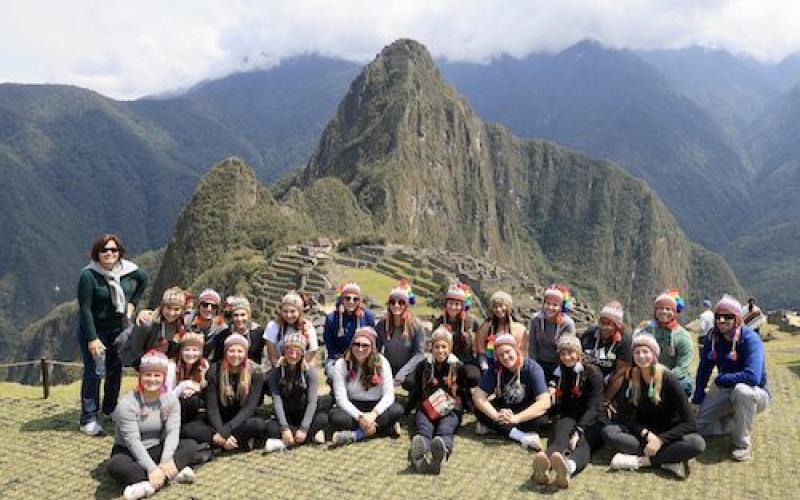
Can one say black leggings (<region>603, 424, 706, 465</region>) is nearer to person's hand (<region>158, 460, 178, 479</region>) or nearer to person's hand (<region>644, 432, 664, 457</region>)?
person's hand (<region>644, 432, 664, 457</region>)

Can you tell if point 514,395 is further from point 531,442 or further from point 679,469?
point 679,469

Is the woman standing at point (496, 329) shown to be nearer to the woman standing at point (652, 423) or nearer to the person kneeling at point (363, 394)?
the person kneeling at point (363, 394)

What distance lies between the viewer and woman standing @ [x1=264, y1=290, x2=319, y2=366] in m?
8.12

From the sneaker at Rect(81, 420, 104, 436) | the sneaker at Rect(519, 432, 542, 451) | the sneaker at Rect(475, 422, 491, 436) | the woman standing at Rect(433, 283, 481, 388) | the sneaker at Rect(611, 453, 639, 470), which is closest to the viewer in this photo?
the sneaker at Rect(611, 453, 639, 470)

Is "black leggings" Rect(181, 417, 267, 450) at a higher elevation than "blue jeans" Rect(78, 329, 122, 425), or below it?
below

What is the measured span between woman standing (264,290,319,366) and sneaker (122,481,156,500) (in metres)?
2.09

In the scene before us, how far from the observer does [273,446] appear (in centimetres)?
745

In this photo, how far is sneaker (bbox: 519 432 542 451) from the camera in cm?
741

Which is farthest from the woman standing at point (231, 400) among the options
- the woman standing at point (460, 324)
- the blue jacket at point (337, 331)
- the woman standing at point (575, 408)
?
the woman standing at point (575, 408)

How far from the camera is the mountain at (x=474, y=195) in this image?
5118 inches

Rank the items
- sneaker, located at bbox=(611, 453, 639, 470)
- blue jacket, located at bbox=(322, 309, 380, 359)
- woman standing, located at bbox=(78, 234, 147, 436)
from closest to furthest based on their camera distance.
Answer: sneaker, located at bbox=(611, 453, 639, 470) → woman standing, located at bbox=(78, 234, 147, 436) → blue jacket, located at bbox=(322, 309, 380, 359)

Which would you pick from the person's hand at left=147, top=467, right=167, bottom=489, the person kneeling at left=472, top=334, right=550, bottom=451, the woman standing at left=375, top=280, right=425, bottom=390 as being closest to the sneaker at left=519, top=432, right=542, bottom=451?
the person kneeling at left=472, top=334, right=550, bottom=451

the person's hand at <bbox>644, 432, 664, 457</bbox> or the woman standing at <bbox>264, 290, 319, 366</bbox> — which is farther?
the woman standing at <bbox>264, 290, 319, 366</bbox>

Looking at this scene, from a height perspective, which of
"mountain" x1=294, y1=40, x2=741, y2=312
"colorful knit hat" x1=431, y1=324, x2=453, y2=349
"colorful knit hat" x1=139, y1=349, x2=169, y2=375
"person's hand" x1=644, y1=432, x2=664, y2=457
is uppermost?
"mountain" x1=294, y1=40, x2=741, y2=312
